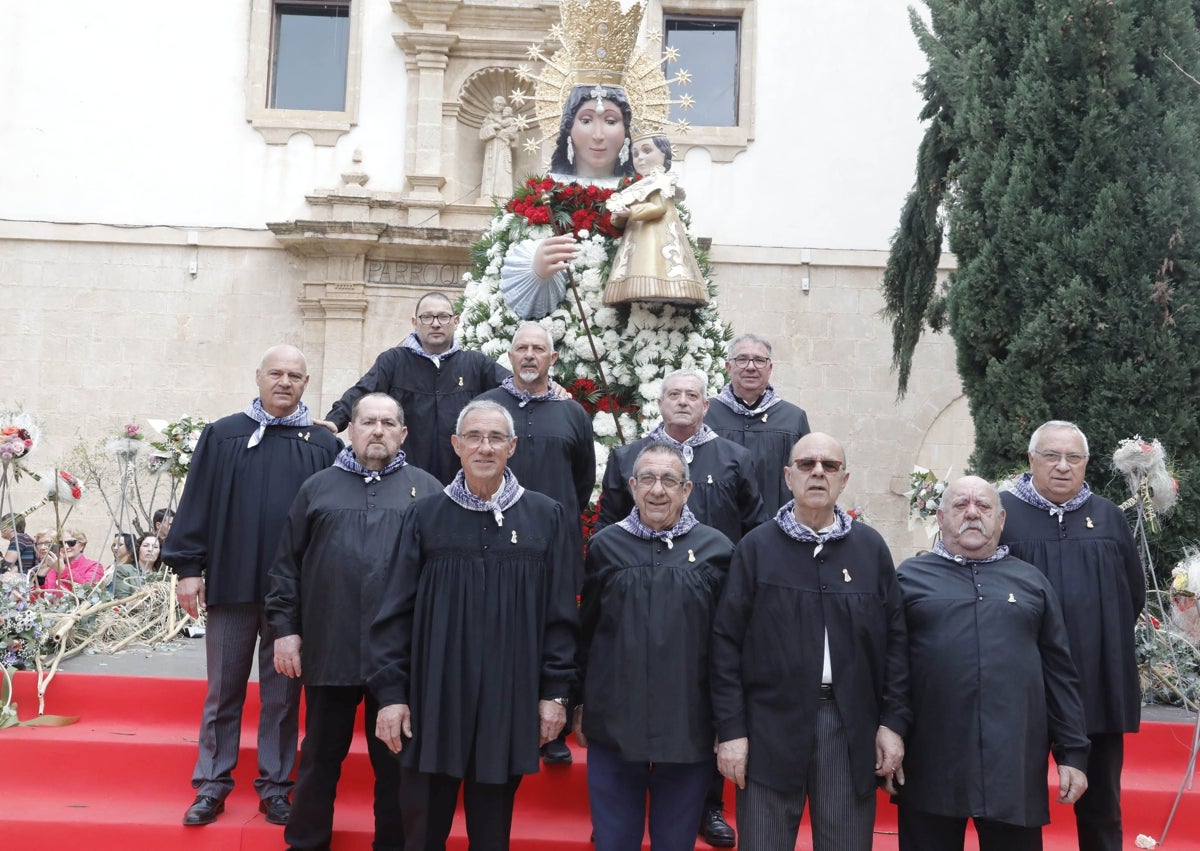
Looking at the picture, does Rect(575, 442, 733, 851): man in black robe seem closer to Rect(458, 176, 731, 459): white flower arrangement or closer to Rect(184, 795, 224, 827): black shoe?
Rect(184, 795, 224, 827): black shoe

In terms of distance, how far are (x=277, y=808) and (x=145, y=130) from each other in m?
10.1

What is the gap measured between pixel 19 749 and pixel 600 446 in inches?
112

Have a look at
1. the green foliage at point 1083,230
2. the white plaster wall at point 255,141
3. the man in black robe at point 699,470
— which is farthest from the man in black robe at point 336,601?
the white plaster wall at point 255,141

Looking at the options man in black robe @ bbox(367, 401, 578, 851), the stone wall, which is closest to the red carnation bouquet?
man in black robe @ bbox(367, 401, 578, 851)

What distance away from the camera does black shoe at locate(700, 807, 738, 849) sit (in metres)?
4.45

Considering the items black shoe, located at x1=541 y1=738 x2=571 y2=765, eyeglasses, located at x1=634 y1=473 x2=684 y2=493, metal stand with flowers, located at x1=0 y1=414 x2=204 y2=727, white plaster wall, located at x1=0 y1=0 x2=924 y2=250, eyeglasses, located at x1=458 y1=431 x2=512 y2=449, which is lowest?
black shoe, located at x1=541 y1=738 x2=571 y2=765

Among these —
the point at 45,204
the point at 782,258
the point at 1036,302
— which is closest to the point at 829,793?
the point at 1036,302

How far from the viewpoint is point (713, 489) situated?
15.7ft

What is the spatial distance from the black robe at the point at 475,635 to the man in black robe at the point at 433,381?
1.51 metres

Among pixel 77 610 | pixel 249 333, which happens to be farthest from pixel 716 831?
pixel 249 333

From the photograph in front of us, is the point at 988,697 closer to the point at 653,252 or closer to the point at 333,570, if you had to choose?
the point at 333,570

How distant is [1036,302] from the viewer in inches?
325

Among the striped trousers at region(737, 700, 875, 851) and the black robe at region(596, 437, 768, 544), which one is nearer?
the striped trousers at region(737, 700, 875, 851)

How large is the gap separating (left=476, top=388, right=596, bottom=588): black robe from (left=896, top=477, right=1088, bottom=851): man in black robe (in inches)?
62.5
